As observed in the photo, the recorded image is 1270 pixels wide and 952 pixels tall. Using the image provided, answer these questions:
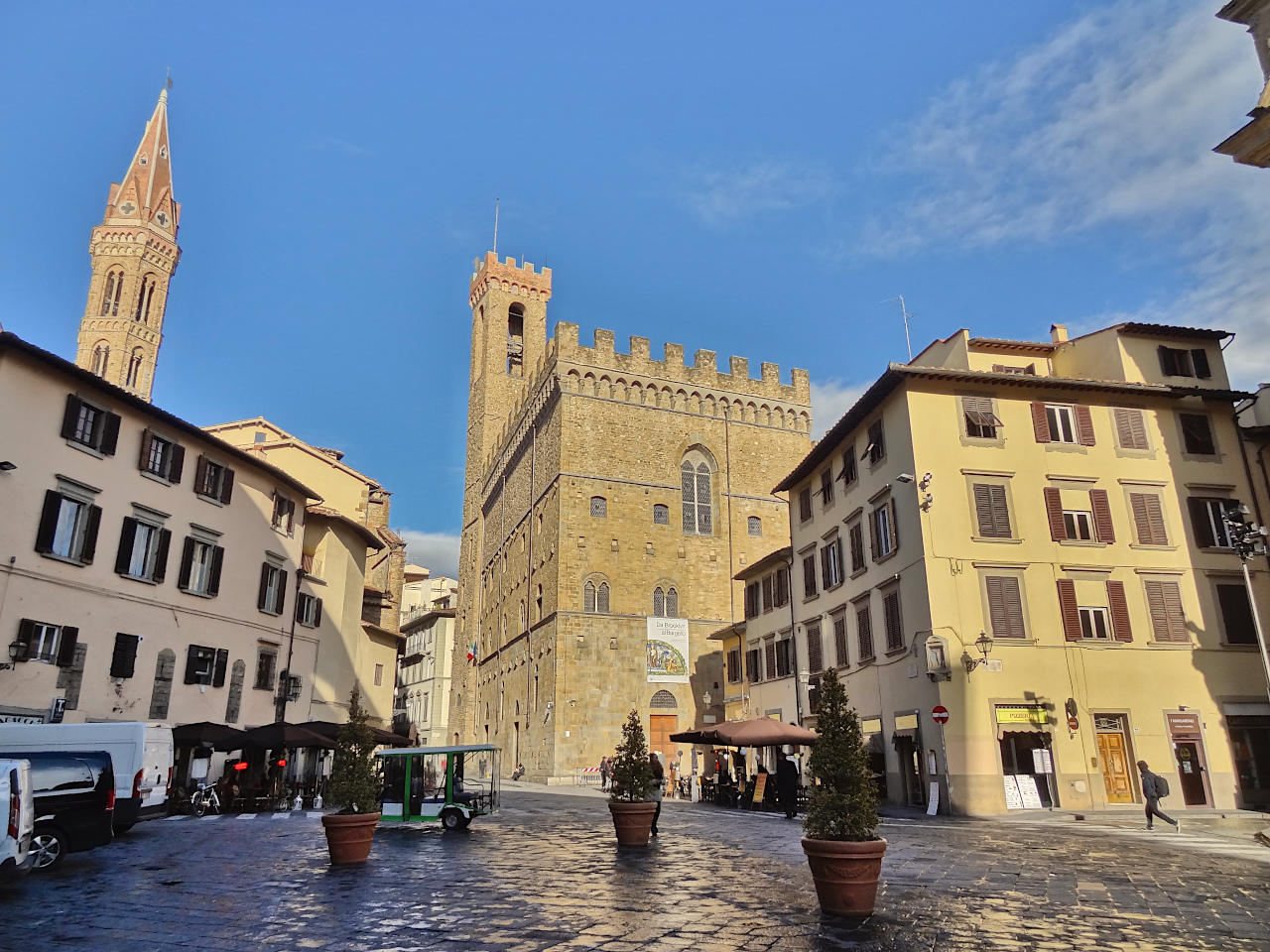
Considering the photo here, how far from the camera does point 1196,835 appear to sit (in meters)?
15.2

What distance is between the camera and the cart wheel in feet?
59.3

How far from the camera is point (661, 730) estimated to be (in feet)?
133

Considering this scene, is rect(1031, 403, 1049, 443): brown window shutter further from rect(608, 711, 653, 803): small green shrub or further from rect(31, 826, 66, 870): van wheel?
rect(31, 826, 66, 870): van wheel

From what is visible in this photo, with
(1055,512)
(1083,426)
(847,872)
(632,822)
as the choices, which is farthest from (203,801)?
(1083,426)

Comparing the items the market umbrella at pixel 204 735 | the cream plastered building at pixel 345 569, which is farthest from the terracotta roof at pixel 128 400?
the market umbrella at pixel 204 735

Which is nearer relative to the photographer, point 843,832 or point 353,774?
point 843,832

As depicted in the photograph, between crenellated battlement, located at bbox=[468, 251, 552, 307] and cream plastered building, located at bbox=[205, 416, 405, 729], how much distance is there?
85.8ft

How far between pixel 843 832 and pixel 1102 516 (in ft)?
58.6

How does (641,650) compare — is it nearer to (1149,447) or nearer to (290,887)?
(1149,447)


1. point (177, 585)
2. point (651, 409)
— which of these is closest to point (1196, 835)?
point (177, 585)

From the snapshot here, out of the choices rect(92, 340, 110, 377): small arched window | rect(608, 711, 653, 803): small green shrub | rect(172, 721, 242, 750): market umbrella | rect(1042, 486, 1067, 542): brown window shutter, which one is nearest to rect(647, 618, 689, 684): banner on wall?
rect(172, 721, 242, 750): market umbrella

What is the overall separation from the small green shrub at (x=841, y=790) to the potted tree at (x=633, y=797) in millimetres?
6072

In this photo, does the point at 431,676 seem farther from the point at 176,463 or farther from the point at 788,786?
the point at 788,786

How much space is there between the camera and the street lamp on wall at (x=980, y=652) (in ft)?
67.4
